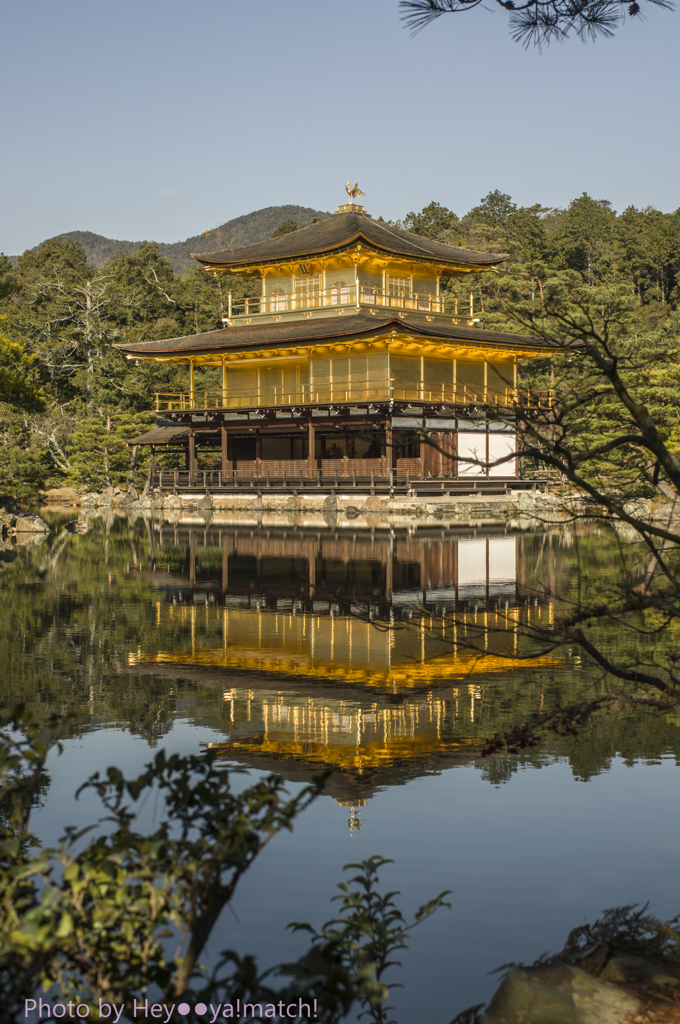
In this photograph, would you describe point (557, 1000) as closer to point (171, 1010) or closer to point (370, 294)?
point (171, 1010)

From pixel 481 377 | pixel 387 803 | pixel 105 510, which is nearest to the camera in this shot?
pixel 387 803

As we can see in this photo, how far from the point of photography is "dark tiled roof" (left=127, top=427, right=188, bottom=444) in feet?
152

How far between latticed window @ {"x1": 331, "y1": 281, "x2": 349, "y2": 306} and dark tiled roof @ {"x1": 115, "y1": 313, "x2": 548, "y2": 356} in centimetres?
102

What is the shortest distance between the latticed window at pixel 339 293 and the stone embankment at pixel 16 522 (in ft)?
55.9

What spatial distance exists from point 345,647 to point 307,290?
35.1 m

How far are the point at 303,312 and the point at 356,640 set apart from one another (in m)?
33.4

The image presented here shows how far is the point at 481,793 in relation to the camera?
6.64 metres

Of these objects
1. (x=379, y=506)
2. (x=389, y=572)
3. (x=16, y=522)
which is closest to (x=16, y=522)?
(x=16, y=522)

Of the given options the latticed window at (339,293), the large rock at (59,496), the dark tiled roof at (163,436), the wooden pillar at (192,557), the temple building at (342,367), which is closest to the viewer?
the wooden pillar at (192,557)

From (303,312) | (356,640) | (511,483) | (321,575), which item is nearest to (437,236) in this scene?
(303,312)

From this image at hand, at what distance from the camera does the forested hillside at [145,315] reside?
35344 millimetres

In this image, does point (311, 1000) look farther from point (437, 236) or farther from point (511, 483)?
point (437, 236)

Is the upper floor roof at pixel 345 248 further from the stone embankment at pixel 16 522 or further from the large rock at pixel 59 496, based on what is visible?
the large rock at pixel 59 496

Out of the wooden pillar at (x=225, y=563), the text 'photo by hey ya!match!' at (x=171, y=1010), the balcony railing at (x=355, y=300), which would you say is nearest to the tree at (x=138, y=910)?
the text 'photo by hey ya!match!' at (x=171, y=1010)
